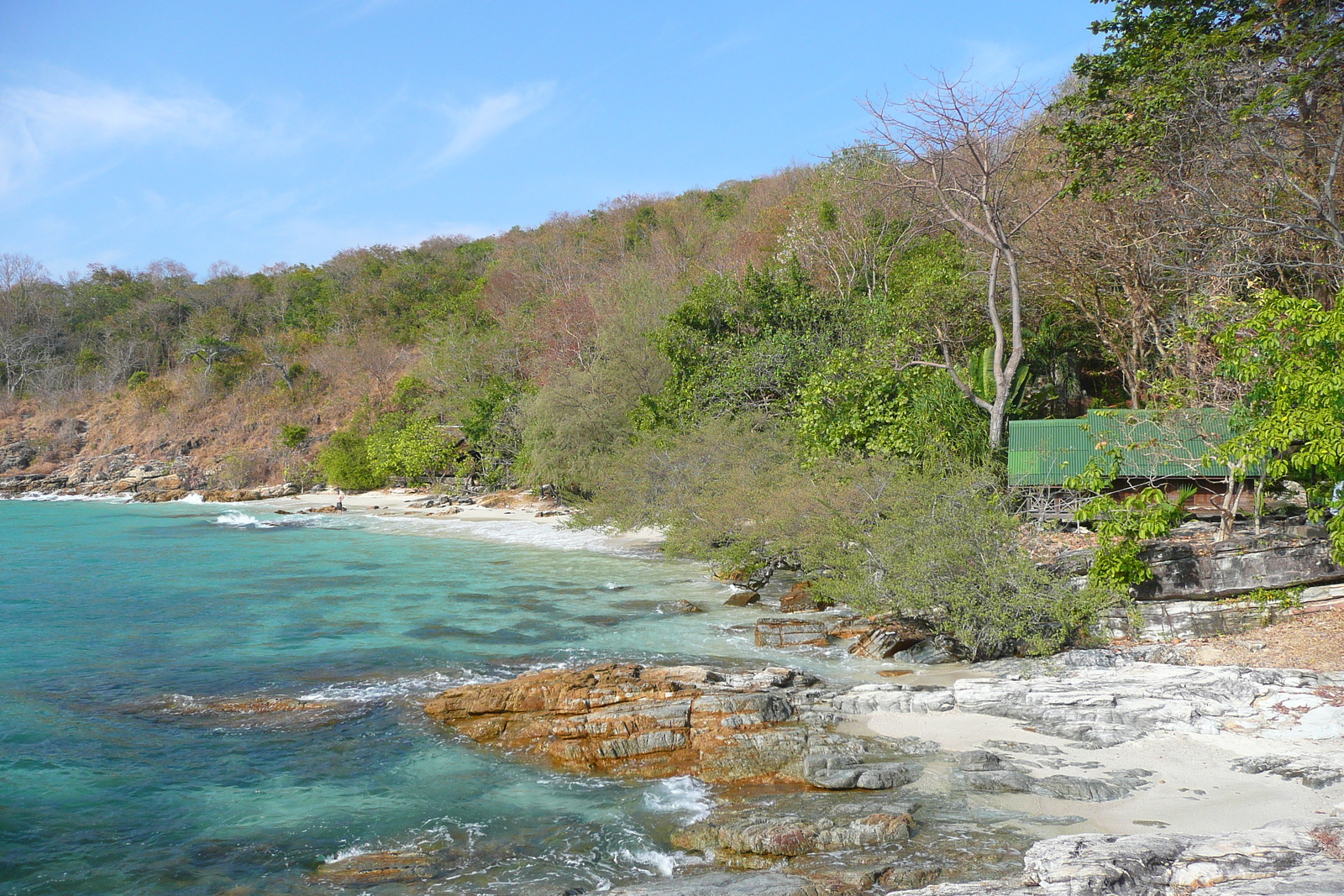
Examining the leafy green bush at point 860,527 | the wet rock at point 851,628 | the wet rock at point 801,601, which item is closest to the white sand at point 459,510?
the leafy green bush at point 860,527

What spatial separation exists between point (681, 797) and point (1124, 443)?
9.09 m

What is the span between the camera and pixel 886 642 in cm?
1093

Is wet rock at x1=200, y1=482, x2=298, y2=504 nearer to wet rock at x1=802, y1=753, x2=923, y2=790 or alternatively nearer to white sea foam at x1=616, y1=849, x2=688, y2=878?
wet rock at x1=802, y1=753, x2=923, y2=790

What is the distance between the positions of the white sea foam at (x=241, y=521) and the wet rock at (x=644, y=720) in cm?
2297

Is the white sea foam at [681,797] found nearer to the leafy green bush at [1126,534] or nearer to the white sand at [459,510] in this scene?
the leafy green bush at [1126,534]

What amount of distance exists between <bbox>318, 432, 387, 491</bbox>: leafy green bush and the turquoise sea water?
1670 centimetres

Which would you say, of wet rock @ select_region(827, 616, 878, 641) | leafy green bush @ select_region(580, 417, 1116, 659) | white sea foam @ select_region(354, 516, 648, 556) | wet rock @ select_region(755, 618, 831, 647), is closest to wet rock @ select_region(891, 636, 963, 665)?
leafy green bush @ select_region(580, 417, 1116, 659)

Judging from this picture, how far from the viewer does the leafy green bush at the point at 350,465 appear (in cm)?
3822

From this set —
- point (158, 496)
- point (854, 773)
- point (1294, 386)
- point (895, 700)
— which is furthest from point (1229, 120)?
point (158, 496)

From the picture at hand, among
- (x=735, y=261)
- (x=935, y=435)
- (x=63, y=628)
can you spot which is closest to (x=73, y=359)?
(x=735, y=261)

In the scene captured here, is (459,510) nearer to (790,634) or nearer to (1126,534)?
(790,634)

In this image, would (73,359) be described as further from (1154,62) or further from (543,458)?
(1154,62)

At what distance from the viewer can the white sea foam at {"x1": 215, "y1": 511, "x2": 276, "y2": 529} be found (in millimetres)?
29328

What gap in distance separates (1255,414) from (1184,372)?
5.57 metres
